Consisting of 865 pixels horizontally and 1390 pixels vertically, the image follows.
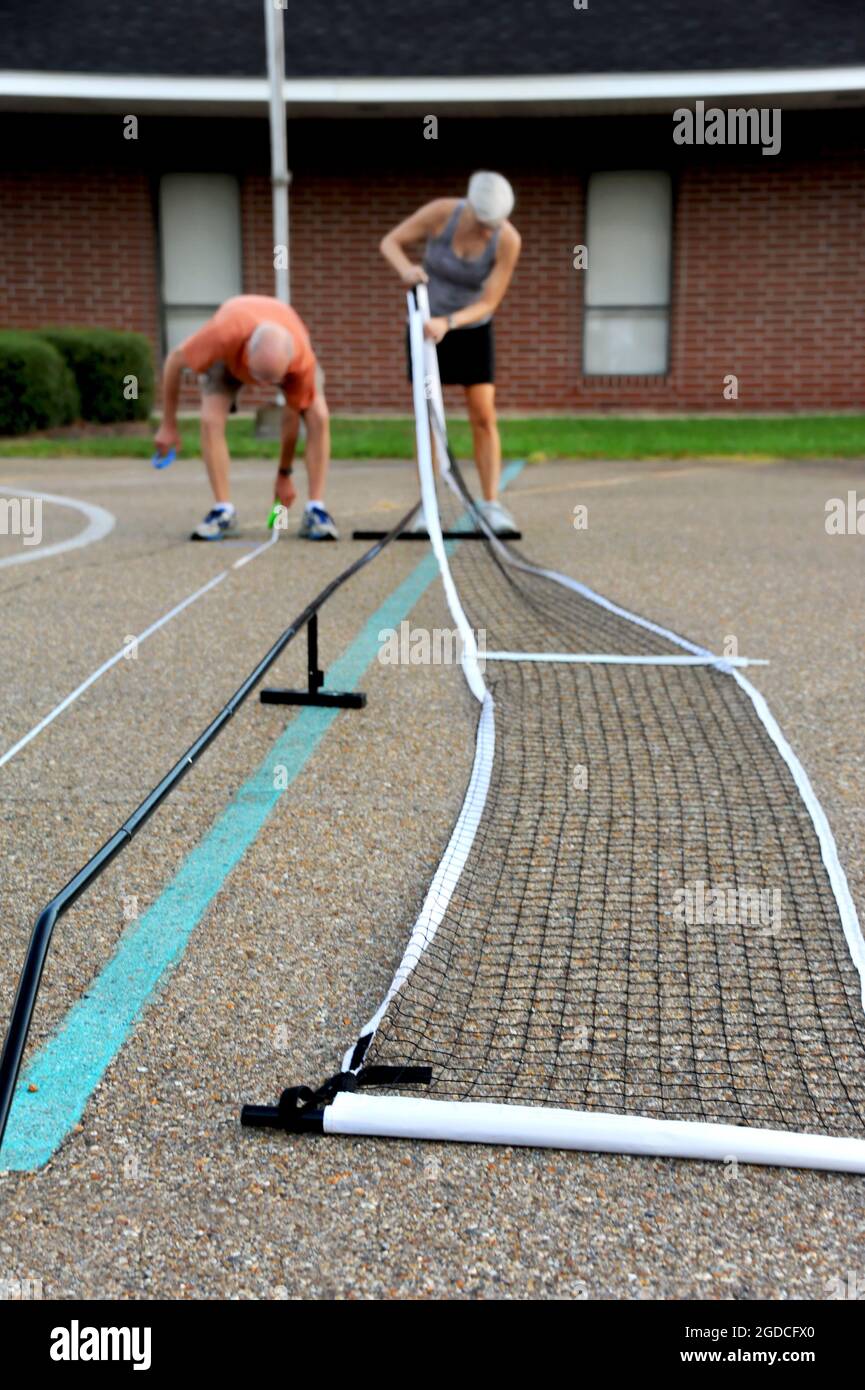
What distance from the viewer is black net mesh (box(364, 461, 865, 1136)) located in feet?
9.42

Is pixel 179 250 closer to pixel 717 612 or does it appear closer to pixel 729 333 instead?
pixel 729 333

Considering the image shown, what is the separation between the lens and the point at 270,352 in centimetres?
803

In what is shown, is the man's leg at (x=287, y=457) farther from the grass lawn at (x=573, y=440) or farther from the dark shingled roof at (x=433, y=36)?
the dark shingled roof at (x=433, y=36)

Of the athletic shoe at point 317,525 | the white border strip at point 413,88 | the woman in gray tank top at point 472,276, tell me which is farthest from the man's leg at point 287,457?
the white border strip at point 413,88

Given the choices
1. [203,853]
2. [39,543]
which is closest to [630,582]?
[39,543]

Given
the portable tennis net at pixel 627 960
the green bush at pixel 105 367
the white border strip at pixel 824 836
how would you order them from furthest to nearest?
1. the green bush at pixel 105 367
2. the white border strip at pixel 824 836
3. the portable tennis net at pixel 627 960

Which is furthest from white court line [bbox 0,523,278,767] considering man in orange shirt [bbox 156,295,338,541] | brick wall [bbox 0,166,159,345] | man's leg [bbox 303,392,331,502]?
brick wall [bbox 0,166,159,345]

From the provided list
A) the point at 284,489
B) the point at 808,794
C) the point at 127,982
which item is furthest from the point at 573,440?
the point at 127,982

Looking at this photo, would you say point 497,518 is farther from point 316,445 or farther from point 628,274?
point 628,274

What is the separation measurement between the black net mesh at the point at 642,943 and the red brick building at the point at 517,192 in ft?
49.3

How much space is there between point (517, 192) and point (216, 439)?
11.9 meters

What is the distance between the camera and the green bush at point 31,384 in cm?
1543

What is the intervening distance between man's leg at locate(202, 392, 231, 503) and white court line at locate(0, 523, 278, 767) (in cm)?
60

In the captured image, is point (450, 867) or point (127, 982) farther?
point (450, 867)
